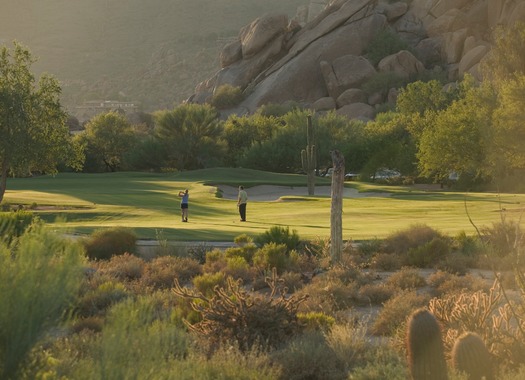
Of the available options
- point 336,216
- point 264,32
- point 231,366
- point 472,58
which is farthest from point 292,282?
point 264,32

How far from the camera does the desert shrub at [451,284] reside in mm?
18159

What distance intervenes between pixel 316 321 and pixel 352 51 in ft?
388

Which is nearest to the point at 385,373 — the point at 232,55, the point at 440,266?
the point at 440,266

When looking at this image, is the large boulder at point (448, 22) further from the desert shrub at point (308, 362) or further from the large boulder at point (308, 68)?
the desert shrub at point (308, 362)

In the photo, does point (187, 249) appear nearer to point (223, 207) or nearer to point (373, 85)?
point (223, 207)

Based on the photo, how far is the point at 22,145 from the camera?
43344 millimetres

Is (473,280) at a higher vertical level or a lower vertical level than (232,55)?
lower

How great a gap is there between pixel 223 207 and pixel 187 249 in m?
23.8

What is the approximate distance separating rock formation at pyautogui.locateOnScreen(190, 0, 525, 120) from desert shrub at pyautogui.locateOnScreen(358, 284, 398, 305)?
99090mm

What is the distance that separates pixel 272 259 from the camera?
22.7 m

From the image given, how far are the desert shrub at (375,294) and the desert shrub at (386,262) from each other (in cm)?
440

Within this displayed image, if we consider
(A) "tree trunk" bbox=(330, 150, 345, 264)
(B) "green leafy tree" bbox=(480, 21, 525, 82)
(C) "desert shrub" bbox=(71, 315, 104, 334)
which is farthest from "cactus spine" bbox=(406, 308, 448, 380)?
(B) "green leafy tree" bbox=(480, 21, 525, 82)

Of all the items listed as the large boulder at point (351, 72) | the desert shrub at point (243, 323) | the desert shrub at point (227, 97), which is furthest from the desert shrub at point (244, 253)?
the desert shrub at point (227, 97)

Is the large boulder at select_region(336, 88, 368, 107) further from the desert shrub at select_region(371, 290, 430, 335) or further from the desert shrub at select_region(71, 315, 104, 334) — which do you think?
the desert shrub at select_region(71, 315, 104, 334)
